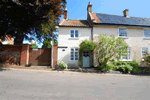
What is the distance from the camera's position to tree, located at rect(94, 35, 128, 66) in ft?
35.0

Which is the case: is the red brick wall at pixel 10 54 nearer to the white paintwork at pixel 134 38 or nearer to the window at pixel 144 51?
the white paintwork at pixel 134 38

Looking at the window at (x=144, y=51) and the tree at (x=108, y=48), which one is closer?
the tree at (x=108, y=48)

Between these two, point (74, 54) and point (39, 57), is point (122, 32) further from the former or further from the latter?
point (39, 57)

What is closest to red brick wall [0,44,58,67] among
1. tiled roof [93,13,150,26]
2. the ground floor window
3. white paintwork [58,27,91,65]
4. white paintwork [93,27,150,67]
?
white paintwork [58,27,91,65]

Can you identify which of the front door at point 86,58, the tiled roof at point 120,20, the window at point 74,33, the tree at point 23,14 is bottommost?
the front door at point 86,58

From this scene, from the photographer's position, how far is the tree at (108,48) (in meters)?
10.7

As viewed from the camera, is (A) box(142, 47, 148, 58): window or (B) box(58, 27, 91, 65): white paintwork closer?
(B) box(58, 27, 91, 65): white paintwork

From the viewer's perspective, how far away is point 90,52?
13.1 metres

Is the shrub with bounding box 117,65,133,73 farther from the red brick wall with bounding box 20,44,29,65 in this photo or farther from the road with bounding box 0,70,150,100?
the red brick wall with bounding box 20,44,29,65

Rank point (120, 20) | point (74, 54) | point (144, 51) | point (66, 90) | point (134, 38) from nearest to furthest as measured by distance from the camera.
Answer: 1. point (66, 90)
2. point (74, 54)
3. point (134, 38)
4. point (144, 51)
5. point (120, 20)

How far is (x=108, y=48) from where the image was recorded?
1101cm

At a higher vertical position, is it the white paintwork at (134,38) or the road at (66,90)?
the white paintwork at (134,38)

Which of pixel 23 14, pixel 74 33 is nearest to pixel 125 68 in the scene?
pixel 74 33

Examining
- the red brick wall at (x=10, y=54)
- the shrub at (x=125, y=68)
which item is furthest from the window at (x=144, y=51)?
the red brick wall at (x=10, y=54)
